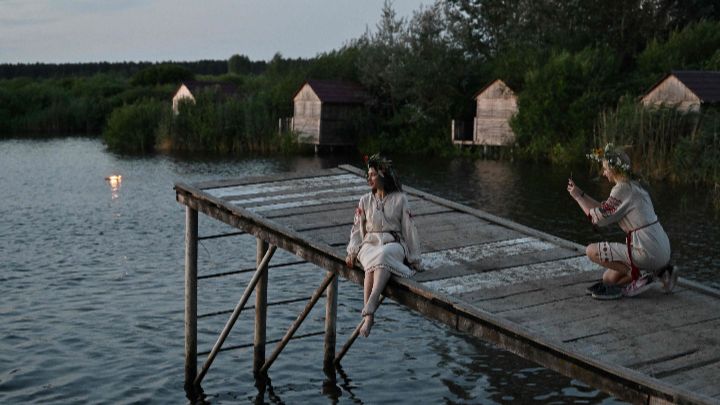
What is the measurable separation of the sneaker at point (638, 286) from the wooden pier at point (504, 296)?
3.1 inches

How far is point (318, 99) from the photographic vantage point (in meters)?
58.3

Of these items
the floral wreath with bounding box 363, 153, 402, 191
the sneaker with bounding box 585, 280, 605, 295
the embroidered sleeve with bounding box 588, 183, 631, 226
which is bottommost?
the sneaker with bounding box 585, 280, 605, 295

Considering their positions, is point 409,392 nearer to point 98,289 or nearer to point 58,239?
point 98,289

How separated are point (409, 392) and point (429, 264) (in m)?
3.29

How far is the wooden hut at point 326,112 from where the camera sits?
2299 inches

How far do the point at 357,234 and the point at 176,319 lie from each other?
7351 mm

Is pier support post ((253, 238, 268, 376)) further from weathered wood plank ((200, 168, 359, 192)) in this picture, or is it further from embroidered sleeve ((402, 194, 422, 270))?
embroidered sleeve ((402, 194, 422, 270))

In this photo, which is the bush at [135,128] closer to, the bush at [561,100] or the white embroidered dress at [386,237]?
the bush at [561,100]

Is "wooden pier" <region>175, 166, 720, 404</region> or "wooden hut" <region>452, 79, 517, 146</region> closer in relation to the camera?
"wooden pier" <region>175, 166, 720, 404</region>

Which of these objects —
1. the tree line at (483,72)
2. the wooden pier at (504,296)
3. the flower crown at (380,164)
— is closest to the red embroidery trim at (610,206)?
the wooden pier at (504,296)

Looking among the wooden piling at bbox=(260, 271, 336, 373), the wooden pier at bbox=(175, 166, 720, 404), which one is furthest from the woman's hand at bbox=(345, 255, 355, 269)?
the wooden piling at bbox=(260, 271, 336, 373)

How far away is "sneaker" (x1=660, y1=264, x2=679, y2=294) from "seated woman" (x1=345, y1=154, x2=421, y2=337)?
95.8 inches

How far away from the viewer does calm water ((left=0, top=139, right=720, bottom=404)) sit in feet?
43.0

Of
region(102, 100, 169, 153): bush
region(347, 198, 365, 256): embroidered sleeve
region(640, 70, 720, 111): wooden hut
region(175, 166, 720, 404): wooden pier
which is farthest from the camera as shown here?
region(102, 100, 169, 153): bush
